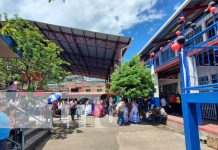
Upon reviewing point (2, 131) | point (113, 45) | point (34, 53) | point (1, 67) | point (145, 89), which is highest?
point (113, 45)

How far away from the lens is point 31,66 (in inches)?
343

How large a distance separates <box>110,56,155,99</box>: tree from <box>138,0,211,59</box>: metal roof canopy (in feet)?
7.58

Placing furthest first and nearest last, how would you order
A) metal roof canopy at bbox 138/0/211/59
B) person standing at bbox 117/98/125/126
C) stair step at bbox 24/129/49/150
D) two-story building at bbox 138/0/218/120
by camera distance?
person standing at bbox 117/98/125/126
metal roof canopy at bbox 138/0/211/59
stair step at bbox 24/129/49/150
two-story building at bbox 138/0/218/120

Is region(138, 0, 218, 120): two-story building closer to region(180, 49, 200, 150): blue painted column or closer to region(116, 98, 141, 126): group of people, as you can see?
region(180, 49, 200, 150): blue painted column

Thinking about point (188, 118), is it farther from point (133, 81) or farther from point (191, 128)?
point (133, 81)

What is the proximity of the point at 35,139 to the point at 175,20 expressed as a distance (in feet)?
29.5

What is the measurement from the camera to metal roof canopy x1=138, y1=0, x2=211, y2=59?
9395 millimetres

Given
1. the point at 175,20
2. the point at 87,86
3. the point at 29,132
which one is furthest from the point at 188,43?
the point at 87,86

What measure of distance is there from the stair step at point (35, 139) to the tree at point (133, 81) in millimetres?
5307

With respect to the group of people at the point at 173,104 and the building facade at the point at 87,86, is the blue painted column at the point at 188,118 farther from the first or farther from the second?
the building facade at the point at 87,86

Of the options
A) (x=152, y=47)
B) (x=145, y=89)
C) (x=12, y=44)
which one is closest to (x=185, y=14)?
(x=145, y=89)

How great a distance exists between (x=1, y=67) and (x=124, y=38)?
10380mm

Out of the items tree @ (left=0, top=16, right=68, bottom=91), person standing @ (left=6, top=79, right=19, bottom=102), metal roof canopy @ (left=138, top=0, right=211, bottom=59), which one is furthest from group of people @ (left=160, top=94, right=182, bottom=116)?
person standing @ (left=6, top=79, right=19, bottom=102)

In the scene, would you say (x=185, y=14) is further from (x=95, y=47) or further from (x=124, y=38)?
(x=95, y=47)
